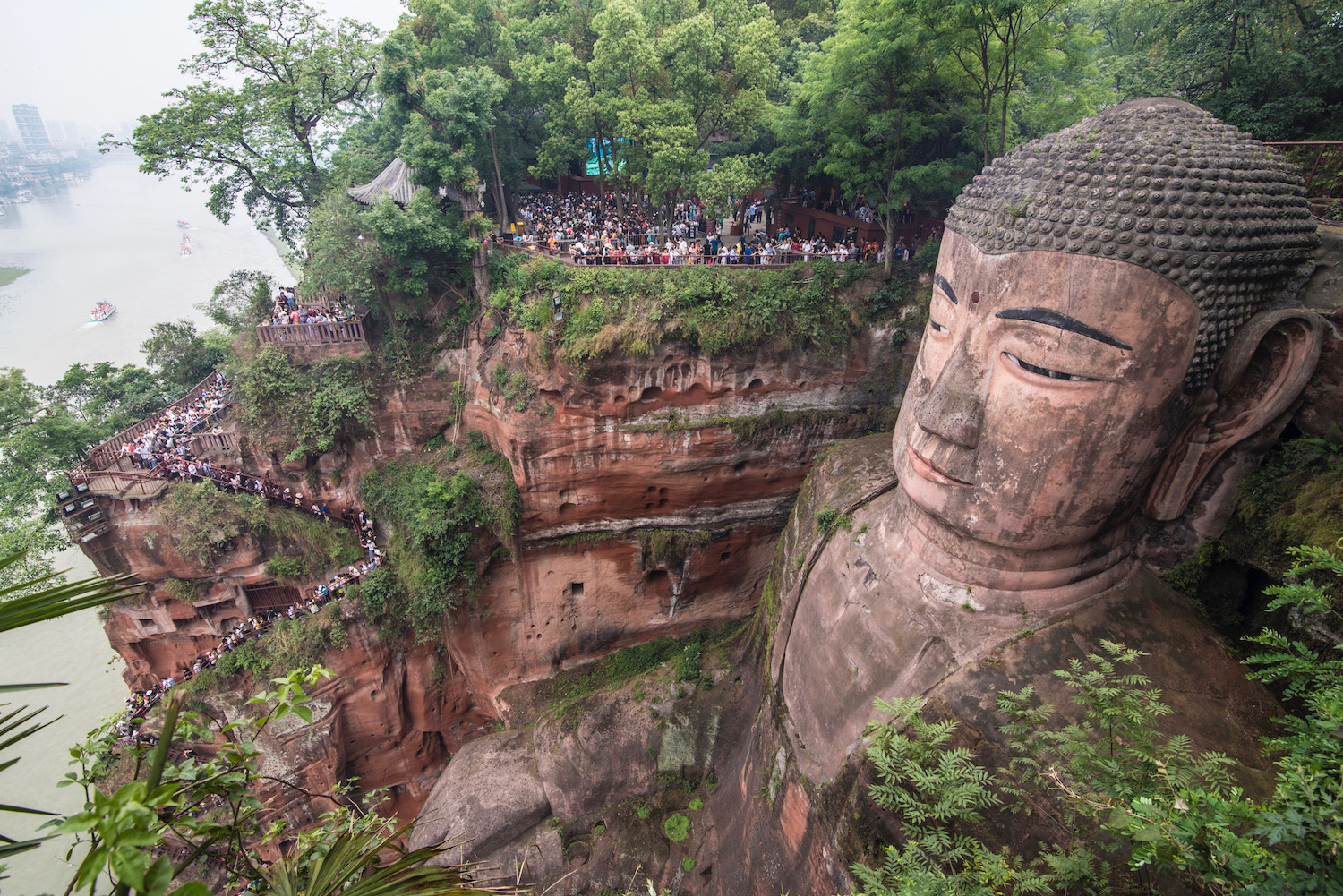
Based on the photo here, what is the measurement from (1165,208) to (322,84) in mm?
19367

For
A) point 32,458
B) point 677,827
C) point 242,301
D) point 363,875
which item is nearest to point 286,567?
point 32,458

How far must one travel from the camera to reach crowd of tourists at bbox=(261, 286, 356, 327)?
54.3 feet

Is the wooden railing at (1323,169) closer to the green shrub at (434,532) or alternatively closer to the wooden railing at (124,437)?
the green shrub at (434,532)

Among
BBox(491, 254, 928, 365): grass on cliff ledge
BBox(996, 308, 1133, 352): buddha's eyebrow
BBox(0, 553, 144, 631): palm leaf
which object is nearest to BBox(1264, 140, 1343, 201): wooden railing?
BBox(996, 308, 1133, 352): buddha's eyebrow

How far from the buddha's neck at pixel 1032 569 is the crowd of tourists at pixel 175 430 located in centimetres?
1623

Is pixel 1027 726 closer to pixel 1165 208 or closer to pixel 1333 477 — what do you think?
pixel 1333 477

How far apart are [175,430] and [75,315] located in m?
40.1

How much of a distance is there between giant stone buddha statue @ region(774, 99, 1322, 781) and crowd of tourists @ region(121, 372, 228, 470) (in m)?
15.5

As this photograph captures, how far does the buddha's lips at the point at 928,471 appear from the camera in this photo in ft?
22.6

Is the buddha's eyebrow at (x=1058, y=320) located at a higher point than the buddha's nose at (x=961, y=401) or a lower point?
higher

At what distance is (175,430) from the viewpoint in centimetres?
1652

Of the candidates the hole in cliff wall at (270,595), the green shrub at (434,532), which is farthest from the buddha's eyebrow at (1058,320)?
the hole in cliff wall at (270,595)

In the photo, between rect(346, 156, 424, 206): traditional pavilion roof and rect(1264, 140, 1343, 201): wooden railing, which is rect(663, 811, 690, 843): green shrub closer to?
rect(1264, 140, 1343, 201): wooden railing

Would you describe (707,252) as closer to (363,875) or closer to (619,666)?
(619,666)
